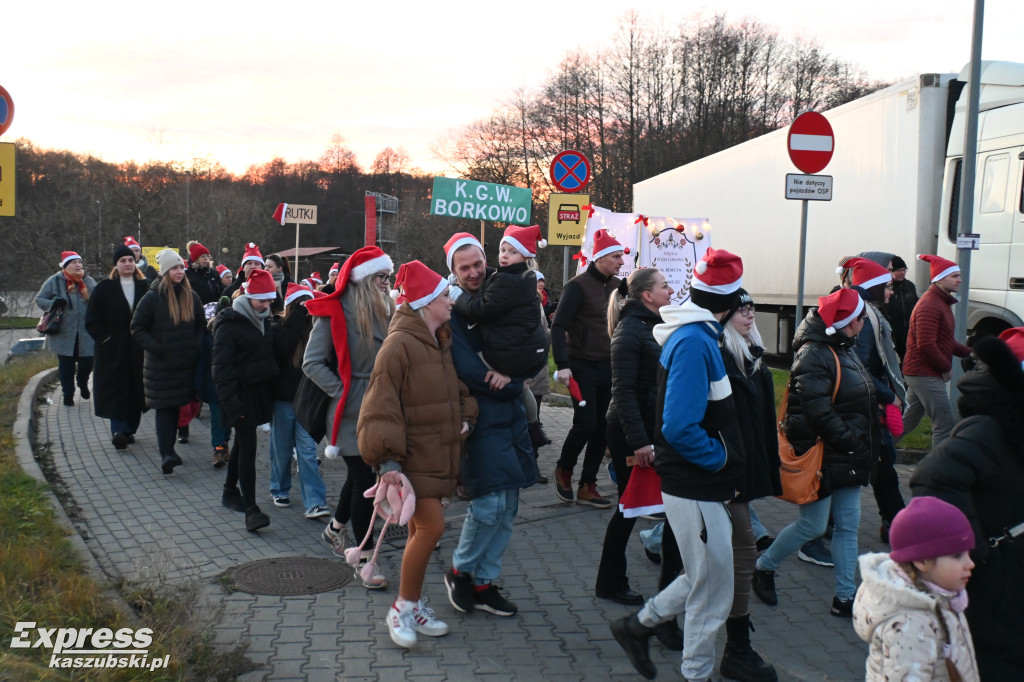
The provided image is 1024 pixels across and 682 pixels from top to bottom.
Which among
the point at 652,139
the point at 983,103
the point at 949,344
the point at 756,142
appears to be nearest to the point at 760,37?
the point at 652,139

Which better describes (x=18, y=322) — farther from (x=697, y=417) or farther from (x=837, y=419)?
(x=697, y=417)

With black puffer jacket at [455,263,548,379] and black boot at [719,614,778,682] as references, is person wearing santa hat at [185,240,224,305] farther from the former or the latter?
black boot at [719,614,778,682]

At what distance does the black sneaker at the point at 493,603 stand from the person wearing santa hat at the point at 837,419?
5.33ft

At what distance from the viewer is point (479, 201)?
392 inches

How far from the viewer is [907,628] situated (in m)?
2.49

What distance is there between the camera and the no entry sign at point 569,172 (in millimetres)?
12172

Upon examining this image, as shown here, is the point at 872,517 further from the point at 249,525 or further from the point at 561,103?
the point at 561,103

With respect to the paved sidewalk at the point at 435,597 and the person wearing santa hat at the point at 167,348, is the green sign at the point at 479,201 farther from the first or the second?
the paved sidewalk at the point at 435,597

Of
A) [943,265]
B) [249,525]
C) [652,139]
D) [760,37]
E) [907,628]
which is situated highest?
[760,37]

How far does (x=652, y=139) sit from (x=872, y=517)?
42.7 meters

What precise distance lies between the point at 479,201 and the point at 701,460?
6.67 meters

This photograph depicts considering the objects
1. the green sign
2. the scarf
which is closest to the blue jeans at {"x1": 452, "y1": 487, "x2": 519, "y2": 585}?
the scarf

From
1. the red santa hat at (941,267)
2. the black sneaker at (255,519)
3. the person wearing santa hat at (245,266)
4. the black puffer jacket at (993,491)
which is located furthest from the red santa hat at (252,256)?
the black puffer jacket at (993,491)

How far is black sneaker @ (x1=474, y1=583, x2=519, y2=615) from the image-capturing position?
4.85 m
